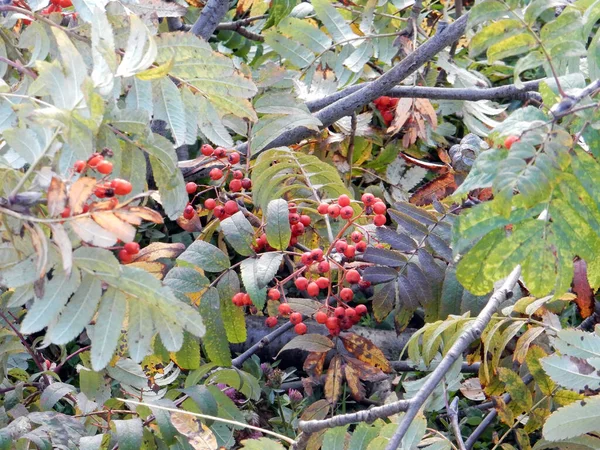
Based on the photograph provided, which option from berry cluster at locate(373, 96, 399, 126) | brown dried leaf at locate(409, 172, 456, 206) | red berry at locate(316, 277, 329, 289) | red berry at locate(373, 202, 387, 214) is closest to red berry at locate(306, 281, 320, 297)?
red berry at locate(316, 277, 329, 289)

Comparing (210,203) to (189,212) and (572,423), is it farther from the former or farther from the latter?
(572,423)

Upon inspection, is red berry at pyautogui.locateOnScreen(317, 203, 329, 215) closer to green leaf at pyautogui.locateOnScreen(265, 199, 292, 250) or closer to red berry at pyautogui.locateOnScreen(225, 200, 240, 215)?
green leaf at pyautogui.locateOnScreen(265, 199, 292, 250)

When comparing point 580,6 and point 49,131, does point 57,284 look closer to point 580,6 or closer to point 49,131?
point 49,131

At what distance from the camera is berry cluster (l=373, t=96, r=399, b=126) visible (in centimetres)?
250

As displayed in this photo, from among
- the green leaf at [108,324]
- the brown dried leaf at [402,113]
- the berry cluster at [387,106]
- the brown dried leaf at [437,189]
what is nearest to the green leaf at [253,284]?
the green leaf at [108,324]

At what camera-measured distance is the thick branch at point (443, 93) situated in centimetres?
195

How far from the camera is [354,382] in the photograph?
1.62 meters

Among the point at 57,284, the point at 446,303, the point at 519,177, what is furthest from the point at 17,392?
the point at 519,177

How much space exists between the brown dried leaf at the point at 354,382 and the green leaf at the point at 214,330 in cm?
25

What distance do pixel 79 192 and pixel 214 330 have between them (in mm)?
728

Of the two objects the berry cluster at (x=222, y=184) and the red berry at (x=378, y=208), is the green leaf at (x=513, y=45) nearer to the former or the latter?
the red berry at (x=378, y=208)

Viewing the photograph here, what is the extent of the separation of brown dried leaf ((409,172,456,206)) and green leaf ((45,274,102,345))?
1.08m

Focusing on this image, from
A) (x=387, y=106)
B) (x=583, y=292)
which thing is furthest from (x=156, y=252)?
(x=387, y=106)

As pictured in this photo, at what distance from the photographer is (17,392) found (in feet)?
5.39
